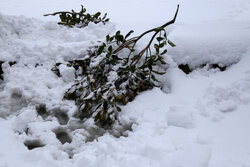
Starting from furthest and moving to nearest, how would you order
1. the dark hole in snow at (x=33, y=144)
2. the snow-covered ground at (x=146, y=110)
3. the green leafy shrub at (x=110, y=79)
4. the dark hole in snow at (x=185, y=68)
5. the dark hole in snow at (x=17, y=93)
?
the dark hole in snow at (x=185, y=68)
the dark hole in snow at (x=17, y=93)
the green leafy shrub at (x=110, y=79)
the dark hole in snow at (x=33, y=144)
the snow-covered ground at (x=146, y=110)

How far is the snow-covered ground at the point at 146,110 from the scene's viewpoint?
1.51m

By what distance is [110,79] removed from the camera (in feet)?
7.43

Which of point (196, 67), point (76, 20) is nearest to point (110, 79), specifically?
point (196, 67)

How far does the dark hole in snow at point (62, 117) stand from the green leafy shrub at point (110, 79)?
0.13 metres

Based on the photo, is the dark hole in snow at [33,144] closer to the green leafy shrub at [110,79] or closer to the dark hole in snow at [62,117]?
the dark hole in snow at [62,117]

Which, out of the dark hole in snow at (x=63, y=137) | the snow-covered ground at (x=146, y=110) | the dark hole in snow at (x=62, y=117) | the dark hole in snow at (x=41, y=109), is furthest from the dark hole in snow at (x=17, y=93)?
the dark hole in snow at (x=63, y=137)

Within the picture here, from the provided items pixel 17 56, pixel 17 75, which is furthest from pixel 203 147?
pixel 17 56

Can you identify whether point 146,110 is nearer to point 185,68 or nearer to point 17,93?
point 185,68

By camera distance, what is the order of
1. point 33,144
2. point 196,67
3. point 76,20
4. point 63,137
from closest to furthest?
point 33,144, point 63,137, point 196,67, point 76,20

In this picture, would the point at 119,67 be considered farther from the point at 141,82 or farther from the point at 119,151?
the point at 119,151

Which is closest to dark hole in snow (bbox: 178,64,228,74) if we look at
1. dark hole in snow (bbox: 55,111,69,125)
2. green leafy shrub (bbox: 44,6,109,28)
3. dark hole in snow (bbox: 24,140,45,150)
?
dark hole in snow (bbox: 55,111,69,125)

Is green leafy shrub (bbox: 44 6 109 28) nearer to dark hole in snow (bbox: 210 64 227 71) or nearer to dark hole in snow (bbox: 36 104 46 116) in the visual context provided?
dark hole in snow (bbox: 36 104 46 116)

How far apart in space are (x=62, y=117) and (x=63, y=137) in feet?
0.89

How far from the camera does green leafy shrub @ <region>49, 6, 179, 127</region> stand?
6.66 ft
